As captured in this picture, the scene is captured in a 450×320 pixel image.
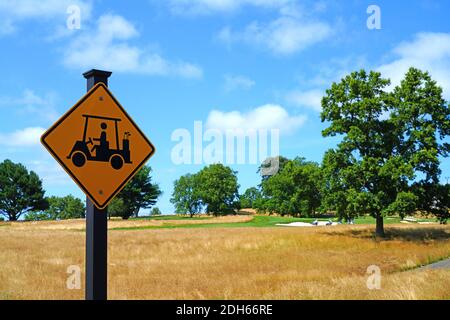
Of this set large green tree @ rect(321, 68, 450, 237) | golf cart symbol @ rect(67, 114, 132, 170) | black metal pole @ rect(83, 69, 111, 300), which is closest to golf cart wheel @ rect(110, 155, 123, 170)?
golf cart symbol @ rect(67, 114, 132, 170)

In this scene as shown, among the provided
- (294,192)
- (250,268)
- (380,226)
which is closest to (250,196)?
(294,192)

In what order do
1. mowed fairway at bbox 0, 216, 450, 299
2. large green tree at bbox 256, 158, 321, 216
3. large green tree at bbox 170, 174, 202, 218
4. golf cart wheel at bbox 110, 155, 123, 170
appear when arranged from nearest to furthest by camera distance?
golf cart wheel at bbox 110, 155, 123, 170
mowed fairway at bbox 0, 216, 450, 299
large green tree at bbox 256, 158, 321, 216
large green tree at bbox 170, 174, 202, 218

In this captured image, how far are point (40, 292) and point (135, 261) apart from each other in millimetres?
10567

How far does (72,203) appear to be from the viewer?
16625 cm

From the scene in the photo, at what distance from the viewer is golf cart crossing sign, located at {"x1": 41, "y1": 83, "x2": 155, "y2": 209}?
523 cm

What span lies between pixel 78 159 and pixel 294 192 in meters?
103

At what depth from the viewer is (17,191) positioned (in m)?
108

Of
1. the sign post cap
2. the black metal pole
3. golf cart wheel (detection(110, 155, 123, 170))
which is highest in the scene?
the sign post cap

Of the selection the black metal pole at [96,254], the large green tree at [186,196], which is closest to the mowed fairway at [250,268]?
the black metal pole at [96,254]

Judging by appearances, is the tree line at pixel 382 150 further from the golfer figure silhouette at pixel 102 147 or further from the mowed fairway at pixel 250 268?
the golfer figure silhouette at pixel 102 147

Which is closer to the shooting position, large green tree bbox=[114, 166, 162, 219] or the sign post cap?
the sign post cap

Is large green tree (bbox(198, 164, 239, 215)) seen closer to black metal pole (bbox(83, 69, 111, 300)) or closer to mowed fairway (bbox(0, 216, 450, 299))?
mowed fairway (bbox(0, 216, 450, 299))

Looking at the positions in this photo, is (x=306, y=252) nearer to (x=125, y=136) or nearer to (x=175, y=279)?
(x=175, y=279)
